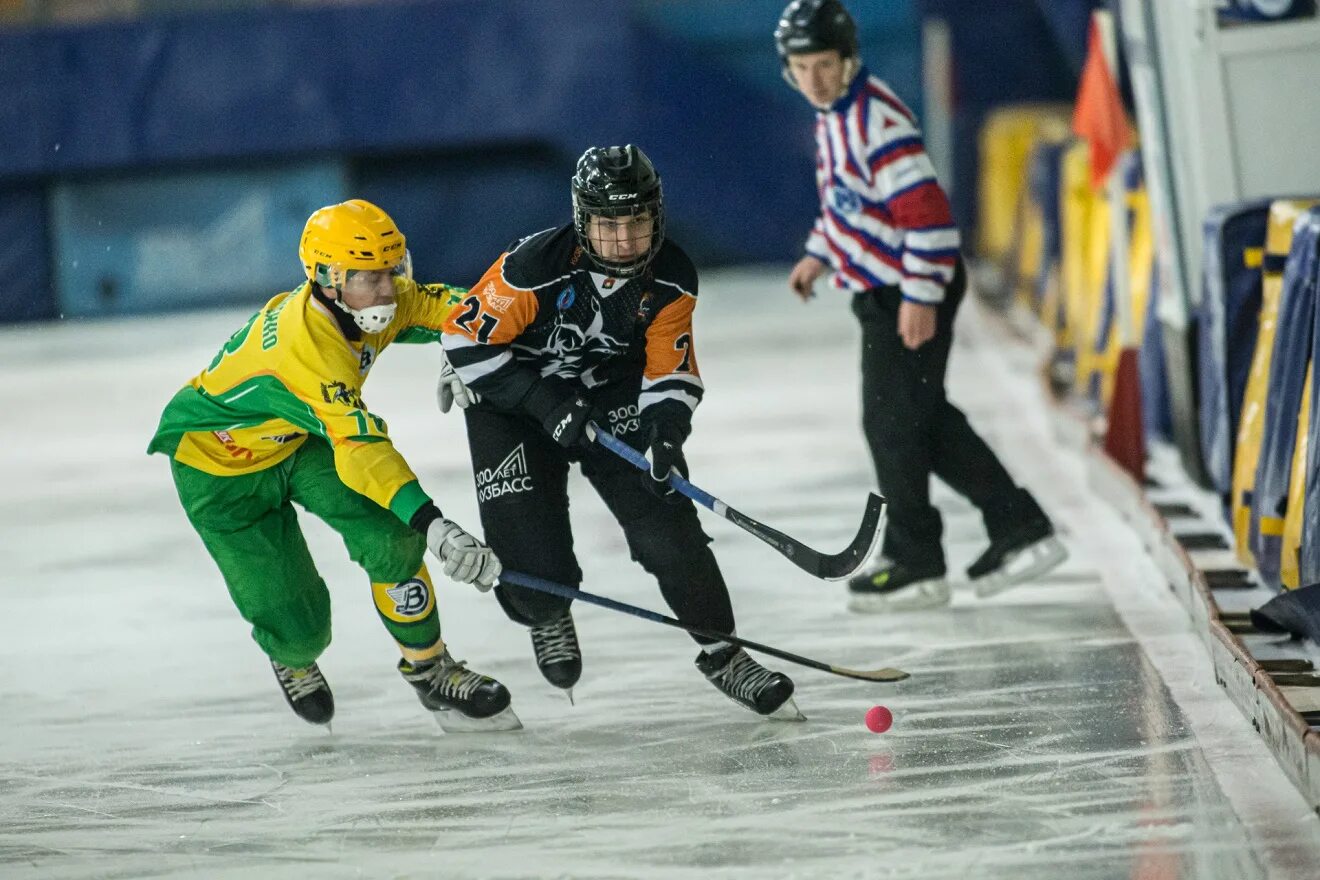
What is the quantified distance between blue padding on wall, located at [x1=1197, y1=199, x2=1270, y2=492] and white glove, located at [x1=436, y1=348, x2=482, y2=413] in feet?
7.30

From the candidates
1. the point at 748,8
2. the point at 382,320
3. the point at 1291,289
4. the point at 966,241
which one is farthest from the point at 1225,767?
the point at 966,241

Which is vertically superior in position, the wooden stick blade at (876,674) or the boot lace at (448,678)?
the boot lace at (448,678)

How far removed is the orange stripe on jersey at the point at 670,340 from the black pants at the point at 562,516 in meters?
0.18

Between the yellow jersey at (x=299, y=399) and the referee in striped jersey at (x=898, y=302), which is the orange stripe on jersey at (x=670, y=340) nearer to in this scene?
the yellow jersey at (x=299, y=399)

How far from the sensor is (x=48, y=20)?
15586 mm

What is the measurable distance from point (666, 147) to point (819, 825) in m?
13.5

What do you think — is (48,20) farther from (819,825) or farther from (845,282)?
(819,825)

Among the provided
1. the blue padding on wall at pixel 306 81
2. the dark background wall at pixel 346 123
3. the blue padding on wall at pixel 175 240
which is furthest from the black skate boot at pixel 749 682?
the blue padding on wall at pixel 306 81

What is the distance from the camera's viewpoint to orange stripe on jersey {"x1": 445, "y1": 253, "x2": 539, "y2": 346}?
3.87 meters

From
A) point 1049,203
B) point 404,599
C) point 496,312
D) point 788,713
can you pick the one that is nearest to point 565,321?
point 496,312

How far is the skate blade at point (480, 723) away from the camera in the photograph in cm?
400

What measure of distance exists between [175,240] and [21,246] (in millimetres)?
1241

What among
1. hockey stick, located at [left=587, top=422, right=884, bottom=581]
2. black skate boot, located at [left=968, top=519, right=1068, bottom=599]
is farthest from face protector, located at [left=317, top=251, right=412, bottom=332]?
black skate boot, located at [left=968, top=519, right=1068, bottom=599]

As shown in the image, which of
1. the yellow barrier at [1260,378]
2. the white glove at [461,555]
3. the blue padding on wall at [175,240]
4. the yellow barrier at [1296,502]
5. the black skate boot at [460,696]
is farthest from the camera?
the blue padding on wall at [175,240]
